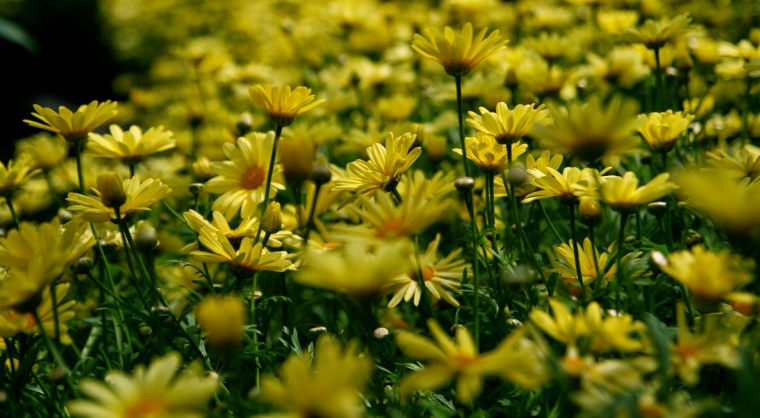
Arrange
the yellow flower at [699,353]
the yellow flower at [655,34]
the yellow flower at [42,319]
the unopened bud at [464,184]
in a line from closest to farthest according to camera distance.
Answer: the yellow flower at [699,353] → the yellow flower at [42,319] → the unopened bud at [464,184] → the yellow flower at [655,34]

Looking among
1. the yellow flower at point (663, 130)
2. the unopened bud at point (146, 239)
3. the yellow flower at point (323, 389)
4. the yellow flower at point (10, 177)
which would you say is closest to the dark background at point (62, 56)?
the yellow flower at point (10, 177)

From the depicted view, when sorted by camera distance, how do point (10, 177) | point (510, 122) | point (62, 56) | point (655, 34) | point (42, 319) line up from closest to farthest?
point (42, 319) → point (510, 122) → point (10, 177) → point (655, 34) → point (62, 56)

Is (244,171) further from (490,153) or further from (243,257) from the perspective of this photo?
(490,153)

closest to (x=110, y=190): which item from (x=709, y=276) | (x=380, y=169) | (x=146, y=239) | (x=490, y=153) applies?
(x=146, y=239)

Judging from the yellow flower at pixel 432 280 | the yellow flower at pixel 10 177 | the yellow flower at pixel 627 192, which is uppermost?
the yellow flower at pixel 627 192

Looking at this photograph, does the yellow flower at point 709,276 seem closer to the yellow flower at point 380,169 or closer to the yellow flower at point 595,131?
the yellow flower at point 595,131

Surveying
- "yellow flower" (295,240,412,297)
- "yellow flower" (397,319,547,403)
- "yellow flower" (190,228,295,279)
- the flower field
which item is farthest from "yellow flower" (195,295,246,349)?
"yellow flower" (190,228,295,279)

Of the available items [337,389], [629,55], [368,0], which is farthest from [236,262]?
[368,0]
